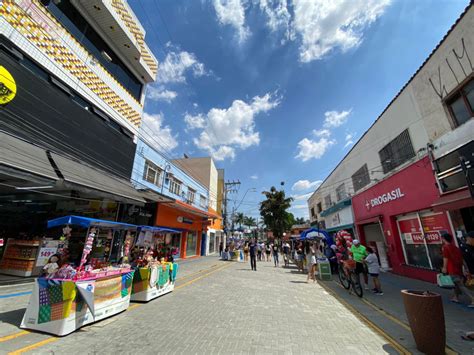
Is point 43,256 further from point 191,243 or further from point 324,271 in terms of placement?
point 191,243

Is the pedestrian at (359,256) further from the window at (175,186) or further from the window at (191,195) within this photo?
the window at (191,195)

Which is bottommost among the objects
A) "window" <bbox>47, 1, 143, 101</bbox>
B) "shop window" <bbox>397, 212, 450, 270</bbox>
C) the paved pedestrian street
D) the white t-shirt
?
the paved pedestrian street

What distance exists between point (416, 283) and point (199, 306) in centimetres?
897

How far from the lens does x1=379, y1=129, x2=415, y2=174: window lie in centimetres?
1020

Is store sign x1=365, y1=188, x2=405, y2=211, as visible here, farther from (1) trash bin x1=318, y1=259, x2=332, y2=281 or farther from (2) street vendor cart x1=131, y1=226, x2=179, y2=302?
(2) street vendor cart x1=131, y1=226, x2=179, y2=302

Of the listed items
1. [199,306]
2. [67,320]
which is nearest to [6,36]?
[67,320]

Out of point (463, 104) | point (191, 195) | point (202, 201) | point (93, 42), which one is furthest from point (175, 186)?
point (463, 104)

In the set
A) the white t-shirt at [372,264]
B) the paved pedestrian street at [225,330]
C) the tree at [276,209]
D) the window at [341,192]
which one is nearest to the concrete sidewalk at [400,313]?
the paved pedestrian street at [225,330]

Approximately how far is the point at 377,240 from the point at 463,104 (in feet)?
28.2

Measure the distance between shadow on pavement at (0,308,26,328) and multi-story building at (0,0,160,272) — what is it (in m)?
3.22

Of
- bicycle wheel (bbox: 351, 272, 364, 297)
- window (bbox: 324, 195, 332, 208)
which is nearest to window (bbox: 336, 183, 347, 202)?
window (bbox: 324, 195, 332, 208)

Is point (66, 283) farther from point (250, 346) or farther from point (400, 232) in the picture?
point (400, 232)

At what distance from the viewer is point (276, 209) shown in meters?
35.6

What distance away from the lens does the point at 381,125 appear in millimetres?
12617
